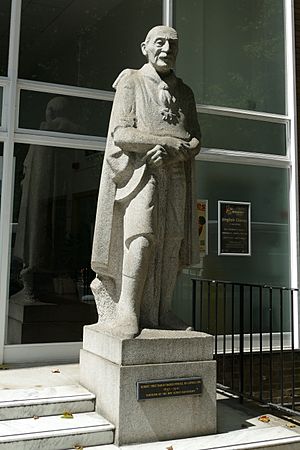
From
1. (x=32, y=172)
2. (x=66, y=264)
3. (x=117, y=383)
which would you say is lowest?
(x=117, y=383)

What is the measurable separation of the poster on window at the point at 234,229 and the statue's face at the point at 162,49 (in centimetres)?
352

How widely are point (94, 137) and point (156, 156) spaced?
117 inches

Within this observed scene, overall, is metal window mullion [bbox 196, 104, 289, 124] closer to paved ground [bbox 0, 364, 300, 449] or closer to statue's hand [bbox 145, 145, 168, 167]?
statue's hand [bbox 145, 145, 168, 167]

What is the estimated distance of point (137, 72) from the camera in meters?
4.49

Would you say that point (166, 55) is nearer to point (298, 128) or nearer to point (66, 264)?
point (66, 264)

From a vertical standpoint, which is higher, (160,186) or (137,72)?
(137,72)

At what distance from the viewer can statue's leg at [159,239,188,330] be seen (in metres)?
4.39

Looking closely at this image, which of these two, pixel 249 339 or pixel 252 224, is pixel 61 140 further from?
pixel 249 339

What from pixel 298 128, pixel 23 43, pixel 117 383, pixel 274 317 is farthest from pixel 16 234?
pixel 298 128

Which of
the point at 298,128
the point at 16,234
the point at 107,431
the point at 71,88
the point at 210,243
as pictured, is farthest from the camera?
the point at 298,128

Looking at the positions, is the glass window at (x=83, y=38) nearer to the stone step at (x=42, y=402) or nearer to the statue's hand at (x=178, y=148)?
the statue's hand at (x=178, y=148)

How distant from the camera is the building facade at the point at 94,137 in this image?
632 cm

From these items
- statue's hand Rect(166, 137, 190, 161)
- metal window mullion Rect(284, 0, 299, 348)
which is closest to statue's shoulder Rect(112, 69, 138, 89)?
statue's hand Rect(166, 137, 190, 161)

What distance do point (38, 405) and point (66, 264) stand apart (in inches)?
104
